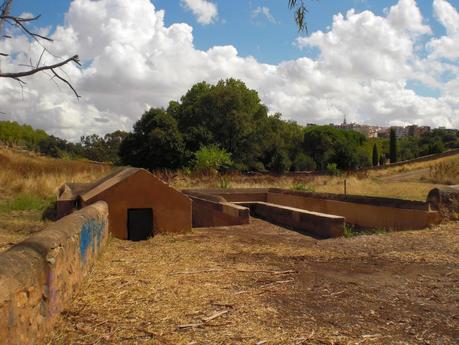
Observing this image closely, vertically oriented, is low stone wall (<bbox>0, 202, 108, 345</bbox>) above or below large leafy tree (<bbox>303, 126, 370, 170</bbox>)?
below

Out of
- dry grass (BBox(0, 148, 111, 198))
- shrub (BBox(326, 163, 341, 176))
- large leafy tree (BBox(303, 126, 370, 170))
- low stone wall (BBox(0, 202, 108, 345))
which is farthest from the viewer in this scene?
large leafy tree (BBox(303, 126, 370, 170))

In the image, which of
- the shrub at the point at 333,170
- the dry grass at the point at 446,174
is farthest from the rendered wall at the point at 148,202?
the shrub at the point at 333,170

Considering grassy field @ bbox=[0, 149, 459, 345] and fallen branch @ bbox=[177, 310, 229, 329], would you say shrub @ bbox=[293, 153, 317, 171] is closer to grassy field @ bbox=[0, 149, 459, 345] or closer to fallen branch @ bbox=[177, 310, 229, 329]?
grassy field @ bbox=[0, 149, 459, 345]

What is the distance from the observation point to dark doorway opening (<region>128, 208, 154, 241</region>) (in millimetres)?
8609

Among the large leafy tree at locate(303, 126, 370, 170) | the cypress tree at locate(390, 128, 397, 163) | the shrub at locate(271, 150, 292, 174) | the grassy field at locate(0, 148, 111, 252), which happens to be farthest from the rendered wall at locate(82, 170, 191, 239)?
the cypress tree at locate(390, 128, 397, 163)

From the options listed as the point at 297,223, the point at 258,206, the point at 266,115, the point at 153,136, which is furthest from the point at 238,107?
the point at 297,223

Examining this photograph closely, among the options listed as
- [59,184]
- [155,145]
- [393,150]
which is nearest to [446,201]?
[59,184]

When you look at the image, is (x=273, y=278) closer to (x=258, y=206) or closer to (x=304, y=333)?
(x=304, y=333)

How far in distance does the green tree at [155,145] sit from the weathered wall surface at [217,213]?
21.0 m

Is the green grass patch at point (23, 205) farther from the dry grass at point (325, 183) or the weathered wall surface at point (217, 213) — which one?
the dry grass at point (325, 183)

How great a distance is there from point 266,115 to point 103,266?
4223cm

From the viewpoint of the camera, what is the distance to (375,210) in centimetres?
1123

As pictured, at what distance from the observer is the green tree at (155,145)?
36.0 meters

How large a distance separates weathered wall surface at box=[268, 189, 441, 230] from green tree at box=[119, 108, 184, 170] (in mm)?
21462
